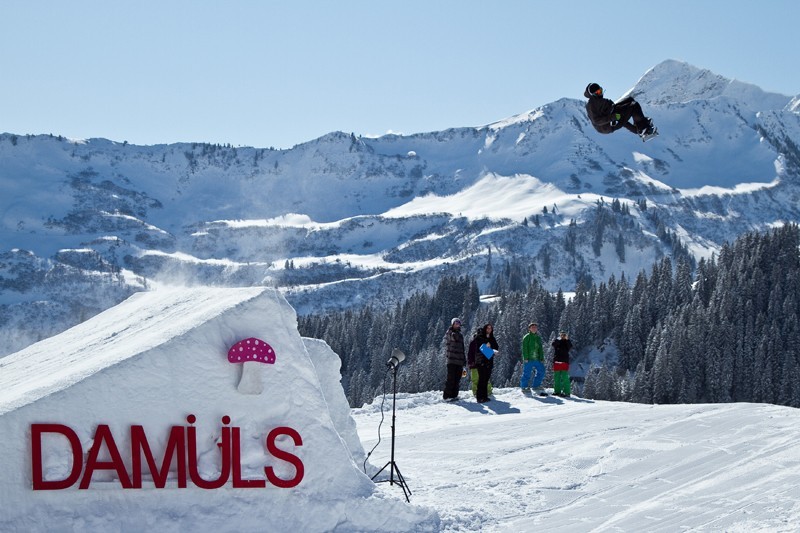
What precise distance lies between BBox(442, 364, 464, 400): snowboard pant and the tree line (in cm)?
5300

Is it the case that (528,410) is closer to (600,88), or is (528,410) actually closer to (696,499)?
(696,499)

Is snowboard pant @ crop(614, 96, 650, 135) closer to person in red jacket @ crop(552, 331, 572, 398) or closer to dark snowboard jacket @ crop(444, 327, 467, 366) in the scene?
dark snowboard jacket @ crop(444, 327, 467, 366)

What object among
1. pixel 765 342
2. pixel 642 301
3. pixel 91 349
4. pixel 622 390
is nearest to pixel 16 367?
pixel 91 349

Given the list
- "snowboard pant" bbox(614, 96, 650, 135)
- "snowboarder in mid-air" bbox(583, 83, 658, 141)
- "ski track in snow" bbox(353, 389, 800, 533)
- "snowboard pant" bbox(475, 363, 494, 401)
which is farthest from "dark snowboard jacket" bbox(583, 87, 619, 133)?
"snowboard pant" bbox(475, 363, 494, 401)

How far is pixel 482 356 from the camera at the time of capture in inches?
765

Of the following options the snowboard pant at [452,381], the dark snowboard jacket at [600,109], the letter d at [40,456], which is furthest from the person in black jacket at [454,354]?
the letter d at [40,456]

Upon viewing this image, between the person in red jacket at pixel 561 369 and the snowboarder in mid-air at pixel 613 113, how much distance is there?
33.3 feet

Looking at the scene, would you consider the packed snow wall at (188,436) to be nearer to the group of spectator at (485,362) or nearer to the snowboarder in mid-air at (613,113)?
the snowboarder in mid-air at (613,113)

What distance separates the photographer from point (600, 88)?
1103cm

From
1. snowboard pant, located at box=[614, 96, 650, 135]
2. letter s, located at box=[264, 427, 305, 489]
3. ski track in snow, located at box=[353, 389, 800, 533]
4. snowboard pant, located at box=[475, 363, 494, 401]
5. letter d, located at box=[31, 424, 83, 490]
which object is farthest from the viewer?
snowboard pant, located at box=[475, 363, 494, 401]

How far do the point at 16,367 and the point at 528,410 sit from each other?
10868mm

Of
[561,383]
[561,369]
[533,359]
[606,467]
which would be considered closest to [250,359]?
[606,467]

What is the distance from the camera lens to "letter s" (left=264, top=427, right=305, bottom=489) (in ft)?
29.7

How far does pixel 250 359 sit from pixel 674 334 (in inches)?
2998
